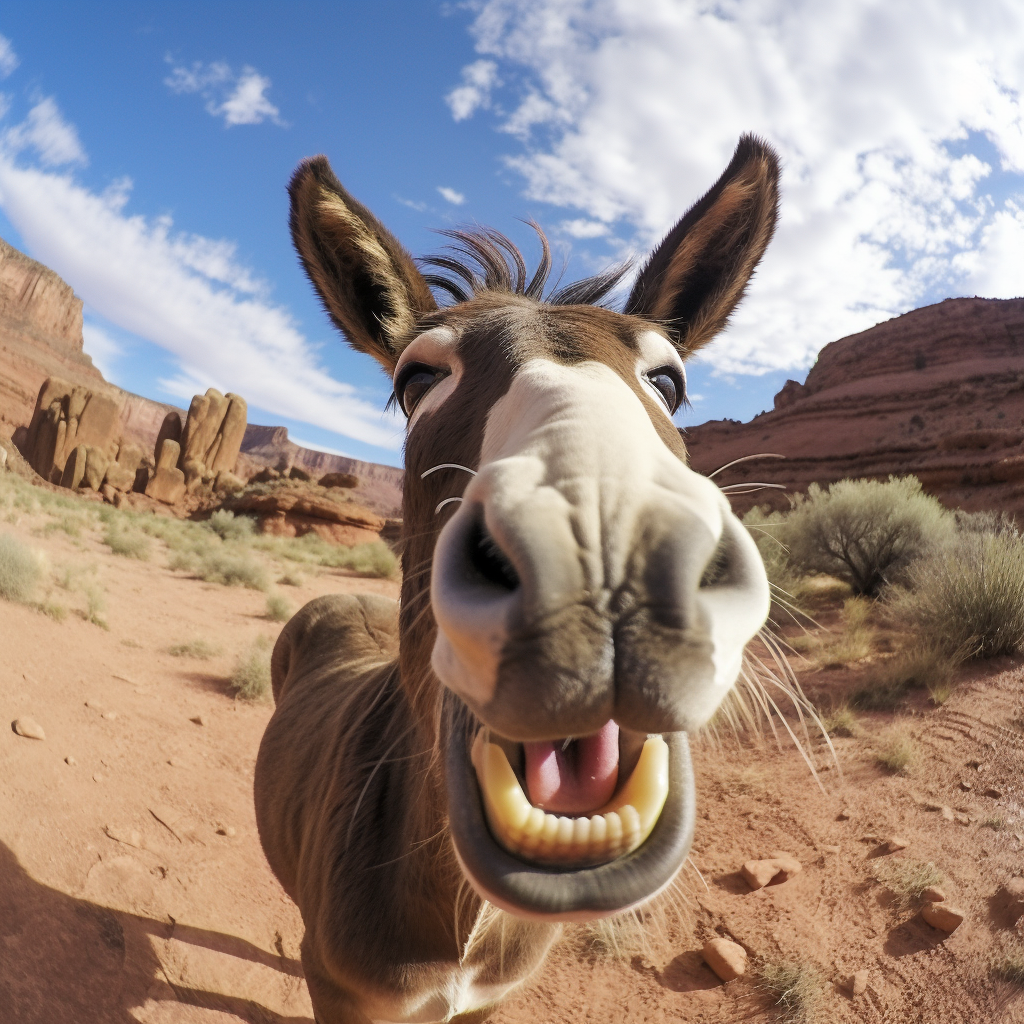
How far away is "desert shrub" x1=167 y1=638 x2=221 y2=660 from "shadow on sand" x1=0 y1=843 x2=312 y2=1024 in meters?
4.65

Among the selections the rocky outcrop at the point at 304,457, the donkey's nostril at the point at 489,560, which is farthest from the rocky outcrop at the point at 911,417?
the rocky outcrop at the point at 304,457

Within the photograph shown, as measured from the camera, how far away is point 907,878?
3.72 meters

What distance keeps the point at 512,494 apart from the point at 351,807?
1.85 metres

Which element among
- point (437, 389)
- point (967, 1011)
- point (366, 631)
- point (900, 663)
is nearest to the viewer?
point (437, 389)

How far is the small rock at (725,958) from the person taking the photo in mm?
3361

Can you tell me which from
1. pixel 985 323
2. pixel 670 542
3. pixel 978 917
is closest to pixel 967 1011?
pixel 978 917

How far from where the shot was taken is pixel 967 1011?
9.71 ft

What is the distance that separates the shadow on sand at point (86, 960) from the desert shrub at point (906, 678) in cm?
574

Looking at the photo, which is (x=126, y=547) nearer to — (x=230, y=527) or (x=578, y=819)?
(x=230, y=527)

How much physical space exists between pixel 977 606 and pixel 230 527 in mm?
24333

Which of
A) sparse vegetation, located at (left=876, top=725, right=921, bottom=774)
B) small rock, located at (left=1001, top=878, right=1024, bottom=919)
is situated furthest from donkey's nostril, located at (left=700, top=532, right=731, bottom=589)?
sparse vegetation, located at (left=876, top=725, right=921, bottom=774)

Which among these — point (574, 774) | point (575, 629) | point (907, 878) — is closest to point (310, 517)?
point (907, 878)

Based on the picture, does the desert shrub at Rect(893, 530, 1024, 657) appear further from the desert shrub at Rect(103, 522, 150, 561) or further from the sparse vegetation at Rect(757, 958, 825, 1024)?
the desert shrub at Rect(103, 522, 150, 561)

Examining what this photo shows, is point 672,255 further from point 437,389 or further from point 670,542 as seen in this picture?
point 670,542
